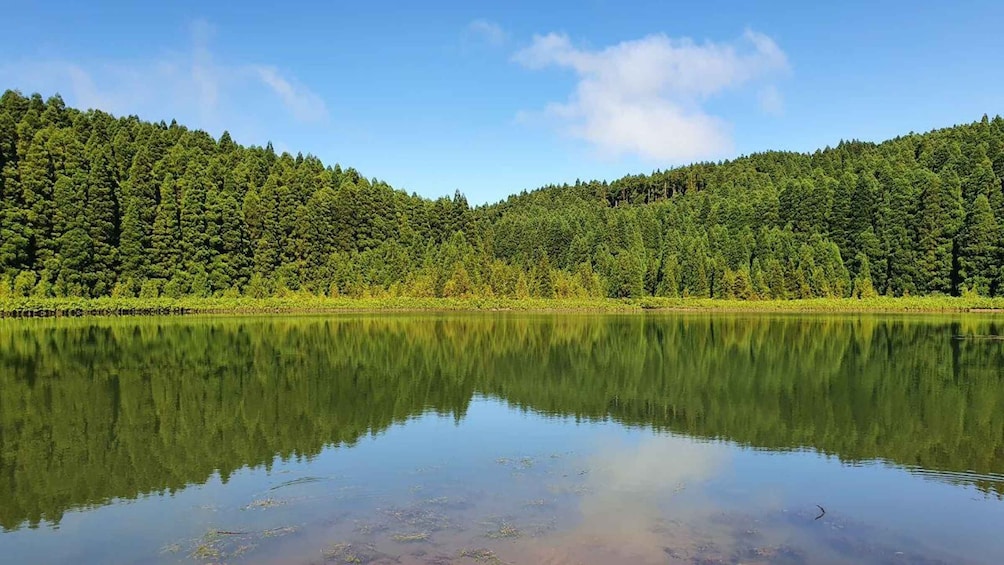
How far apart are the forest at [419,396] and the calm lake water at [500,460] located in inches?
3.7

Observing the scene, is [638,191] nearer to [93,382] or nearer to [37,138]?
[37,138]

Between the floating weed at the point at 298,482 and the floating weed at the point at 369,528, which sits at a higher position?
the floating weed at the point at 369,528

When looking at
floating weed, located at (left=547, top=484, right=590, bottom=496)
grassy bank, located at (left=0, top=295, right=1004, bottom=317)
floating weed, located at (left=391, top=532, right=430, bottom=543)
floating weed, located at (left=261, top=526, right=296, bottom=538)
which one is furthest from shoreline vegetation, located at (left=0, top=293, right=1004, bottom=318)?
floating weed, located at (left=391, top=532, right=430, bottom=543)

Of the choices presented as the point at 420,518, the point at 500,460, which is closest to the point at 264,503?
the point at 420,518

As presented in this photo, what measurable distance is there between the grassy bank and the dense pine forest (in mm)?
2784

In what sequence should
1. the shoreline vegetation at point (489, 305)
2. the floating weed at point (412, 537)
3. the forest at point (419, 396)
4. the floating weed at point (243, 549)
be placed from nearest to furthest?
1. the floating weed at point (243, 549)
2. the floating weed at point (412, 537)
3. the forest at point (419, 396)
4. the shoreline vegetation at point (489, 305)

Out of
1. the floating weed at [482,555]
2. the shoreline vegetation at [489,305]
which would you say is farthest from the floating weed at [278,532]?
the shoreline vegetation at [489,305]

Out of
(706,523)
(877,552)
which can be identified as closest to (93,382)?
(706,523)

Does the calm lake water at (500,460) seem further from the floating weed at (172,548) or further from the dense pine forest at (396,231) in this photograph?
the dense pine forest at (396,231)

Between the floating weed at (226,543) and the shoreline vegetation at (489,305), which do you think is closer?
the floating weed at (226,543)

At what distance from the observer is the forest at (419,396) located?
12.0m

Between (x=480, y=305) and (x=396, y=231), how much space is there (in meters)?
19.6

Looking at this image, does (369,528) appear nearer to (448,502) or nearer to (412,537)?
(412,537)

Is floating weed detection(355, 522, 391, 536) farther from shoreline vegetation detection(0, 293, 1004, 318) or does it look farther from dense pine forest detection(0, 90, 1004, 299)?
dense pine forest detection(0, 90, 1004, 299)
